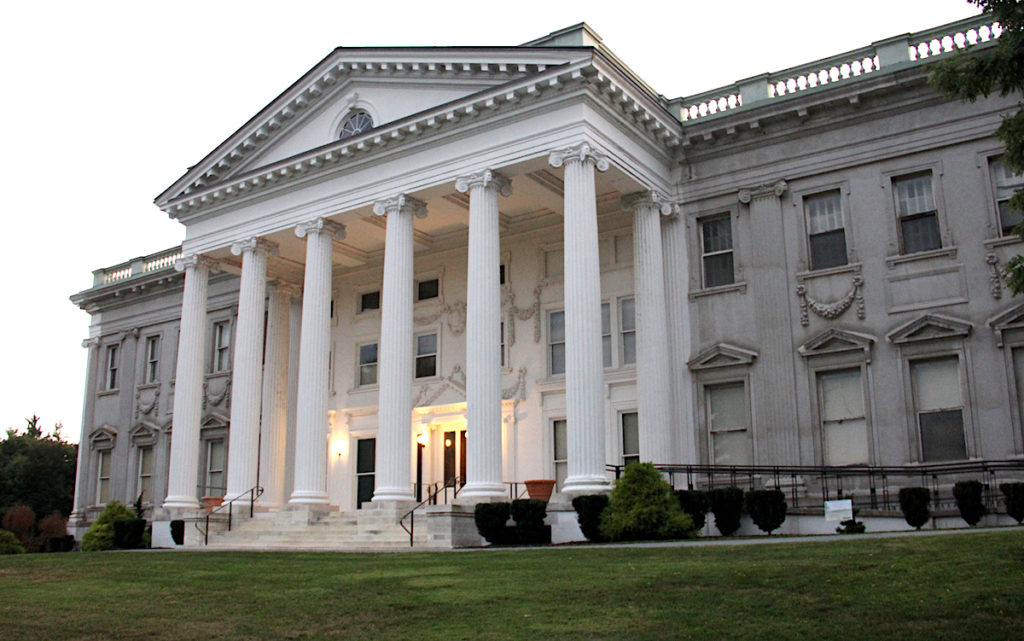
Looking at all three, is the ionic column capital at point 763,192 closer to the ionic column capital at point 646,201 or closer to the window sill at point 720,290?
the ionic column capital at point 646,201

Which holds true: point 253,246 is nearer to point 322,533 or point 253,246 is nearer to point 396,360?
point 396,360

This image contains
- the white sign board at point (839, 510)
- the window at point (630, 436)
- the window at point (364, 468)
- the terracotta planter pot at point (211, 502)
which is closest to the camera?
the white sign board at point (839, 510)

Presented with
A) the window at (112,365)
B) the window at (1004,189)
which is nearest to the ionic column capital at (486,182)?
the window at (1004,189)

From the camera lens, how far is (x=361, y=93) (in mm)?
27984

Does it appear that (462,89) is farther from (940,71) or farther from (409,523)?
(940,71)

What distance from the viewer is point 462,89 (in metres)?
25.7

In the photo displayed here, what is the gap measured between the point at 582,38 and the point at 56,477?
165ft

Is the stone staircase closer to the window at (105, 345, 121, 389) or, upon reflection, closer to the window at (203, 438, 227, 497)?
the window at (203, 438, 227, 497)

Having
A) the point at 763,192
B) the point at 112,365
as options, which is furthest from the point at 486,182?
the point at 112,365

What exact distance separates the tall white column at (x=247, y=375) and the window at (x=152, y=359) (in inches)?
460

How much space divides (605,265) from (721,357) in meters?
4.67

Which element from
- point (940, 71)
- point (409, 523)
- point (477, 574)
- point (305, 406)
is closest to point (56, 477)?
point (305, 406)

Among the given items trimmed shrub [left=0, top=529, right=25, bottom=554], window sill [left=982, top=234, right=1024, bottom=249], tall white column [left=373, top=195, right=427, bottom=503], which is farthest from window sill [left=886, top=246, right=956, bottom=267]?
trimmed shrub [left=0, top=529, right=25, bottom=554]

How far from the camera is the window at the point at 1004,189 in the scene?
2255 centimetres
